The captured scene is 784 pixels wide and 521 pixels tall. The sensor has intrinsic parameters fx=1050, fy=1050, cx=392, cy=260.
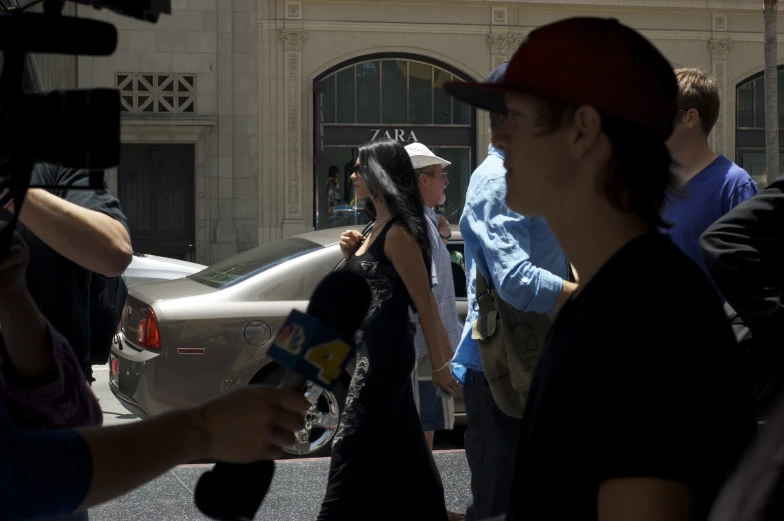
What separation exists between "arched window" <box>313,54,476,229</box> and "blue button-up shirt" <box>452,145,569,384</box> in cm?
1831

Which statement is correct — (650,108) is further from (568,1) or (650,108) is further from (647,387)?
(568,1)

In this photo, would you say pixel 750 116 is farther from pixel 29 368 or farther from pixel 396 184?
pixel 29 368

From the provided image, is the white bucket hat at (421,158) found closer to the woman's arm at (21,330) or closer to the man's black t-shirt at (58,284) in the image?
the man's black t-shirt at (58,284)

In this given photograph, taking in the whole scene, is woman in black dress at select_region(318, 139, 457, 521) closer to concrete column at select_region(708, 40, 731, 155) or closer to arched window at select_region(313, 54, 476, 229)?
arched window at select_region(313, 54, 476, 229)

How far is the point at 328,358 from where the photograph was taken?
168 centimetres

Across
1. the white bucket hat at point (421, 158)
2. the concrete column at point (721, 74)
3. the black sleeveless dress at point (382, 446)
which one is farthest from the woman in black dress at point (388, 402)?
the concrete column at point (721, 74)

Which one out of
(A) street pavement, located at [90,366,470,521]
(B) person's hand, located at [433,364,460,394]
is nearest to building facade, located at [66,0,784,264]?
(A) street pavement, located at [90,366,470,521]

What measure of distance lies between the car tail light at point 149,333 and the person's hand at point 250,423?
17.4 ft

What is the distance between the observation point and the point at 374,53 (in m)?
22.8

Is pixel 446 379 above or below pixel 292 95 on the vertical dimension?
below

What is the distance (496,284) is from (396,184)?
3.16 ft

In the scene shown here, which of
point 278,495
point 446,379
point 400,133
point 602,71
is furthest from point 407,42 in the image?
point 602,71

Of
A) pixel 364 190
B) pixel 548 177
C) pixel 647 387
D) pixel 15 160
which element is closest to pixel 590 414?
pixel 647 387

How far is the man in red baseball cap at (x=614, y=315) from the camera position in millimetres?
1518
